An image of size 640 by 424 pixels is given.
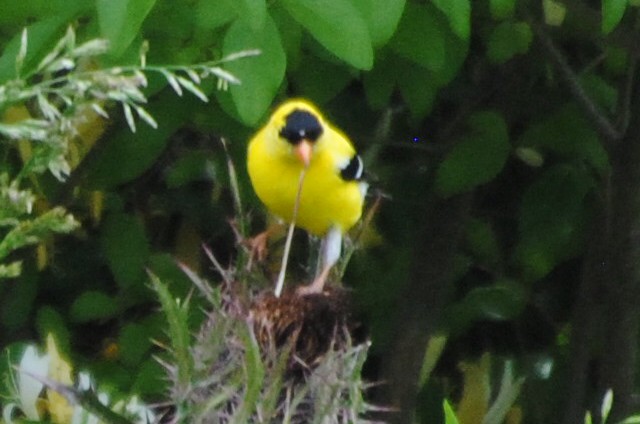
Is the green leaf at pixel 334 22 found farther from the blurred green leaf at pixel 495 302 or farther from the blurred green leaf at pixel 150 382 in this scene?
the blurred green leaf at pixel 495 302

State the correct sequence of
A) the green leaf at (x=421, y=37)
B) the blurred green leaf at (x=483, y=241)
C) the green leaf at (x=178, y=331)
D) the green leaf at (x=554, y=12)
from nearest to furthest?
the green leaf at (x=178, y=331), the green leaf at (x=421, y=37), the green leaf at (x=554, y=12), the blurred green leaf at (x=483, y=241)

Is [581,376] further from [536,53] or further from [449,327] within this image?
[536,53]

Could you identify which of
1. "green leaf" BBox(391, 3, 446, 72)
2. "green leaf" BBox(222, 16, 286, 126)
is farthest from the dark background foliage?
"green leaf" BBox(222, 16, 286, 126)

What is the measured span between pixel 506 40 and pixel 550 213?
37 cm

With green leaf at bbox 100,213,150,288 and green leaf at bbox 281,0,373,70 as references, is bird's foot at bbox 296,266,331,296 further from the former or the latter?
green leaf at bbox 100,213,150,288

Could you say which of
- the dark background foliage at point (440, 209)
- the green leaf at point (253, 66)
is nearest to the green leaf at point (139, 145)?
the dark background foliage at point (440, 209)

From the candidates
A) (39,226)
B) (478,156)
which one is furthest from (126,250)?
(39,226)

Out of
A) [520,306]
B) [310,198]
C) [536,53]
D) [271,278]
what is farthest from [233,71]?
[520,306]

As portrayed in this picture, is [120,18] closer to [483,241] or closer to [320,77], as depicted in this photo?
[320,77]

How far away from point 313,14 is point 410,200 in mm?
974

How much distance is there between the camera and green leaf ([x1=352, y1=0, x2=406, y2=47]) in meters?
0.91

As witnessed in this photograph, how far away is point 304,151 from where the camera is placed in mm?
1479

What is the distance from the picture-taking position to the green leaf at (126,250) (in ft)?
5.29

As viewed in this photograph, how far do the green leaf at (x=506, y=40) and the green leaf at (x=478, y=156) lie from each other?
0.46 ft
